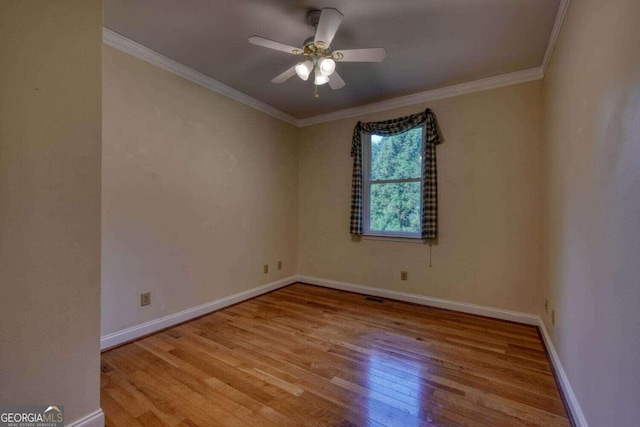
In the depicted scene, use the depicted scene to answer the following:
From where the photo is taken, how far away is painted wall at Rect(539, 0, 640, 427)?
40.0 inches

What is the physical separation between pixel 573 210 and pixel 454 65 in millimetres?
1726

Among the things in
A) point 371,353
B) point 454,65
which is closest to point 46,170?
point 371,353

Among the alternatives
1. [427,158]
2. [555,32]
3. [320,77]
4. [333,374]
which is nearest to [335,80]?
[320,77]

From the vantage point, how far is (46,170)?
50.3 inches

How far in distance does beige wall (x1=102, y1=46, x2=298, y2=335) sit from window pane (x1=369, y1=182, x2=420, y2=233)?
1.37 meters

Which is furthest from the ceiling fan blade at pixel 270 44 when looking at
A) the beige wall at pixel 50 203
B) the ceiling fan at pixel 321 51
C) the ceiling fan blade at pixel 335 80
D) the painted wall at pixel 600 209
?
the painted wall at pixel 600 209

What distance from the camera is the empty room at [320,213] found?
4.06 feet

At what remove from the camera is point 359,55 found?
211 centimetres

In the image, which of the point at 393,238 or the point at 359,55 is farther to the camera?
the point at 393,238

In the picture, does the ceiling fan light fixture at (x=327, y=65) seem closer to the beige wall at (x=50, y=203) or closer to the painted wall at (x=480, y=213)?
the beige wall at (x=50, y=203)

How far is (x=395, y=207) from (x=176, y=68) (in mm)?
2829

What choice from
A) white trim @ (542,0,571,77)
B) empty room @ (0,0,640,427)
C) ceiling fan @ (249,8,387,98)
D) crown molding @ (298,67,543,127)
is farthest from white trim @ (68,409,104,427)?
crown molding @ (298,67,543,127)

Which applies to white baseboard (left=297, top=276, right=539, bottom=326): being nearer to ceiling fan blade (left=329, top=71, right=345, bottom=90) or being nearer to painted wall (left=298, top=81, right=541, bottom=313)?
painted wall (left=298, top=81, right=541, bottom=313)

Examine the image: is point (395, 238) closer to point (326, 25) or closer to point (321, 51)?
point (321, 51)
